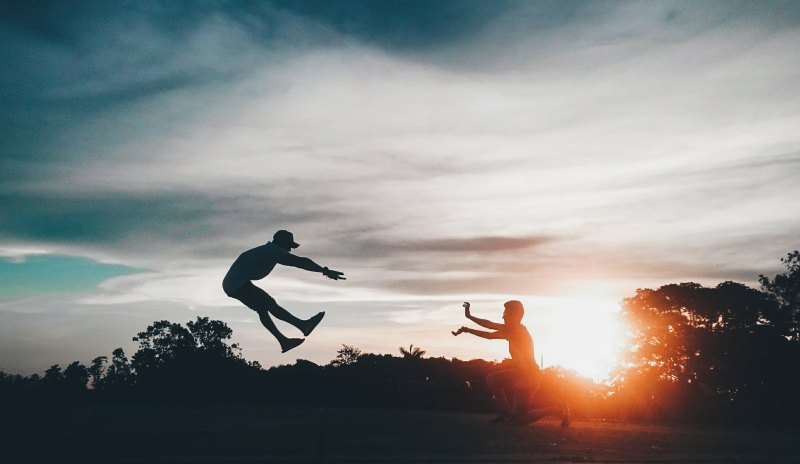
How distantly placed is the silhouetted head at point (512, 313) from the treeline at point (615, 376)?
3.78ft

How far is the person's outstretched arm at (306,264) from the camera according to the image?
37.7 ft

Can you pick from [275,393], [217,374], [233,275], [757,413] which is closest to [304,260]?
[233,275]

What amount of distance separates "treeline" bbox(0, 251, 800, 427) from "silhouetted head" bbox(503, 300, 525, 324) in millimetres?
1152

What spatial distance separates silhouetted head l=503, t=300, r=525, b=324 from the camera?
12.2 metres

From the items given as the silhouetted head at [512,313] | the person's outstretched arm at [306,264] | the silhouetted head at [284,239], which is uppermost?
the silhouetted head at [284,239]

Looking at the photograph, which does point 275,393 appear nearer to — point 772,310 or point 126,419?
point 126,419

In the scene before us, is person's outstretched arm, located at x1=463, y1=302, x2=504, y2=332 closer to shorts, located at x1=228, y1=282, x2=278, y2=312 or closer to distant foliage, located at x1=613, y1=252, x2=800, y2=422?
shorts, located at x1=228, y1=282, x2=278, y2=312

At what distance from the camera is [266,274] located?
11.6 m

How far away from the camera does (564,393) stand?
39.5 ft

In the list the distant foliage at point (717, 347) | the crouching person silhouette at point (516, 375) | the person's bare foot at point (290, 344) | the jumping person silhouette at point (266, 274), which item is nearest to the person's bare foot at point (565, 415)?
the crouching person silhouette at point (516, 375)

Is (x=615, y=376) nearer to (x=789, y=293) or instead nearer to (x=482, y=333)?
(x=789, y=293)

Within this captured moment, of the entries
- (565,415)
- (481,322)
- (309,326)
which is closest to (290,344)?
(309,326)

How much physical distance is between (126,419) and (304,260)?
3.89 metres

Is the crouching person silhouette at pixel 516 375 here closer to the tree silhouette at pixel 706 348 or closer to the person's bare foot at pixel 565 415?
the person's bare foot at pixel 565 415
